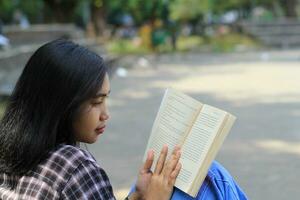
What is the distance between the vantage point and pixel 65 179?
170 cm

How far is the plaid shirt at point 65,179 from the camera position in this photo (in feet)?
5.58

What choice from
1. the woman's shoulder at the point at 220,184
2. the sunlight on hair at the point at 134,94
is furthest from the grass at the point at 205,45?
the woman's shoulder at the point at 220,184

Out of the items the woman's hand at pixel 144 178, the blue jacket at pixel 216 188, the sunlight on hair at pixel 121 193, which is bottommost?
the sunlight on hair at pixel 121 193

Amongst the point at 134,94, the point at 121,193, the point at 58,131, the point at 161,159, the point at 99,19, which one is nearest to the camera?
the point at 58,131

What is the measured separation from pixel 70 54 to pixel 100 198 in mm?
407

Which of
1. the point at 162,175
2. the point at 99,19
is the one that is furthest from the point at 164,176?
the point at 99,19

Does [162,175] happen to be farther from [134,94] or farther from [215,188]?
[134,94]

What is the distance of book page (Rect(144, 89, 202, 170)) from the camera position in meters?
1.91

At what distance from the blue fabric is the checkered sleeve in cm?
26

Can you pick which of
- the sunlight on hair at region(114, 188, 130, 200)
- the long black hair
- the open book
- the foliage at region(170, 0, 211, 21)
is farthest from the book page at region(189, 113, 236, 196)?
the foliage at region(170, 0, 211, 21)

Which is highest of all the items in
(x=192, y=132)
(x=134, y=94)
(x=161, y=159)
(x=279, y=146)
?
(x=192, y=132)

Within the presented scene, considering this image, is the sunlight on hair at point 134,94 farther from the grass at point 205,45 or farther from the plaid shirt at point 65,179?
the grass at point 205,45

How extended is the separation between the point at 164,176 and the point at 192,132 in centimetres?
15

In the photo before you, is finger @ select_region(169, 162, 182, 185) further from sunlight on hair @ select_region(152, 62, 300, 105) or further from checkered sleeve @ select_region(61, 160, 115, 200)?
sunlight on hair @ select_region(152, 62, 300, 105)
